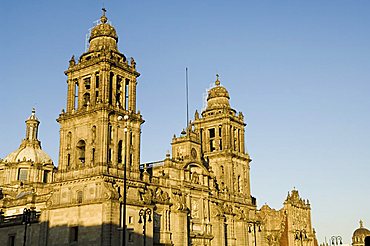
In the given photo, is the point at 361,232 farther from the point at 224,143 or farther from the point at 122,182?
the point at 122,182

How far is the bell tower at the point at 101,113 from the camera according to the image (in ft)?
182


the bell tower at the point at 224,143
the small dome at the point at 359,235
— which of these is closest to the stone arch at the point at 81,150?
the bell tower at the point at 224,143

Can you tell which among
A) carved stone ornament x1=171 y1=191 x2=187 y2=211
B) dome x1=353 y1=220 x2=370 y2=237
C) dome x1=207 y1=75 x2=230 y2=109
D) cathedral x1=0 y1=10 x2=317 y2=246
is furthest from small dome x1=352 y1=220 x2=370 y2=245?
carved stone ornament x1=171 y1=191 x2=187 y2=211

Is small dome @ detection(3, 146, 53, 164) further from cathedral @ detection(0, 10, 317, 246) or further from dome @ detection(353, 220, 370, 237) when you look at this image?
dome @ detection(353, 220, 370, 237)

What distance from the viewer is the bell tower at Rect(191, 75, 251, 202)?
77750 millimetres

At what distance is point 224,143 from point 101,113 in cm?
2813

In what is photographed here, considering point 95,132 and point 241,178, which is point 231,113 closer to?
point 241,178

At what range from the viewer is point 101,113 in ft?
183

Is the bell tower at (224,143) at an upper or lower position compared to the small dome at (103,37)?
lower

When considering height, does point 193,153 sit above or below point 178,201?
above

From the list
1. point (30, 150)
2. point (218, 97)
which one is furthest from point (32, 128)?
point (218, 97)

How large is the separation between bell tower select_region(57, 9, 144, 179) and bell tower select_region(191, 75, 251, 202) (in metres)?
21.7

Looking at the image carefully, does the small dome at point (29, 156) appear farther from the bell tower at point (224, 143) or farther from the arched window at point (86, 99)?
the arched window at point (86, 99)

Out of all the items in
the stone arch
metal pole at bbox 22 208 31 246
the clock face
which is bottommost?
metal pole at bbox 22 208 31 246
